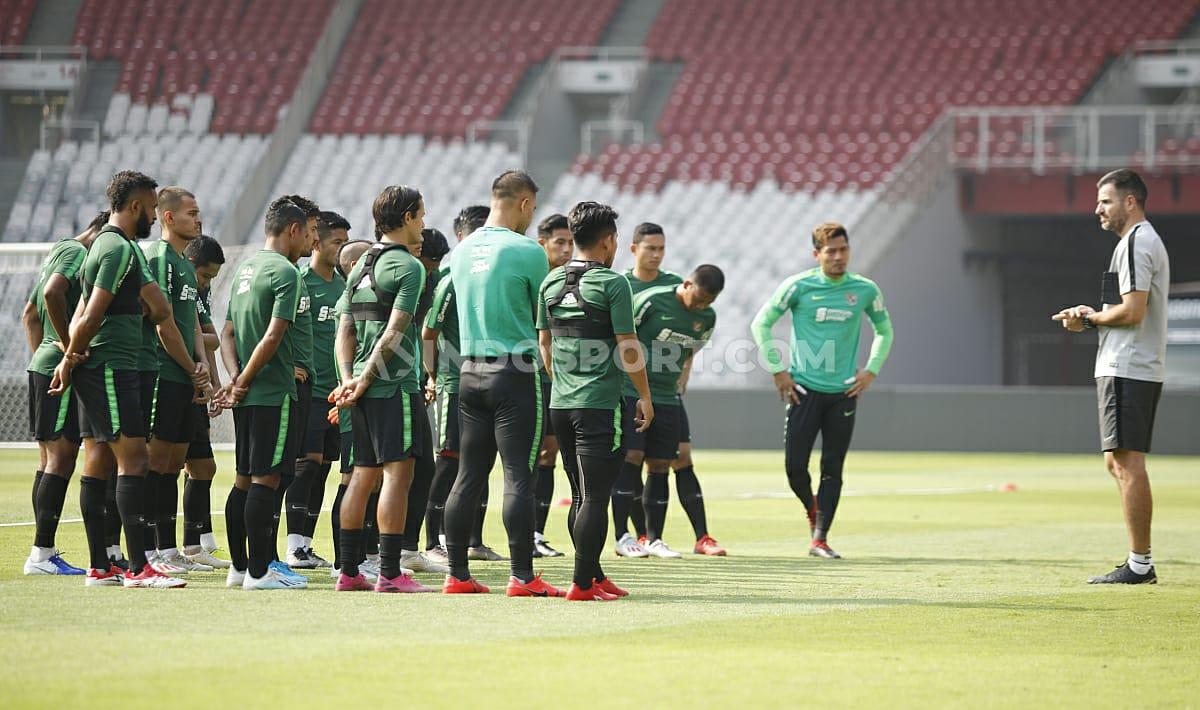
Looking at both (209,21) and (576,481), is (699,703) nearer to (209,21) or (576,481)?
(576,481)

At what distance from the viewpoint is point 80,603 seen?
25.1 ft

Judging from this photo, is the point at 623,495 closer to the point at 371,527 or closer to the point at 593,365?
the point at 371,527

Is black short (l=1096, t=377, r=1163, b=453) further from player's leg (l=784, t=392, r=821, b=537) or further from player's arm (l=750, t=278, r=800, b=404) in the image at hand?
player's arm (l=750, t=278, r=800, b=404)

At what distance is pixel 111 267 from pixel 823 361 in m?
5.09

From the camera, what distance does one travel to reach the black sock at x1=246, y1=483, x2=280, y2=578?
27.3ft

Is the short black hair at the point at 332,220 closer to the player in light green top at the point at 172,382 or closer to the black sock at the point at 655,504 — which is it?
the player in light green top at the point at 172,382

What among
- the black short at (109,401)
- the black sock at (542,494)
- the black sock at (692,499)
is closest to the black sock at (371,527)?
the black sock at (542,494)

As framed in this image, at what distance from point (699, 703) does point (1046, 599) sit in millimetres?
3650

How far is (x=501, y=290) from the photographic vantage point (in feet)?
26.8

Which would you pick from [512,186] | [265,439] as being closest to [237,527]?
[265,439]

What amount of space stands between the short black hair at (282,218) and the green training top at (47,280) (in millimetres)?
963

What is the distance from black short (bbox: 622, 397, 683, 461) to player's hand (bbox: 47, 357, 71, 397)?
3.79 meters

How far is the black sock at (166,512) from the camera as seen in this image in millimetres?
9492

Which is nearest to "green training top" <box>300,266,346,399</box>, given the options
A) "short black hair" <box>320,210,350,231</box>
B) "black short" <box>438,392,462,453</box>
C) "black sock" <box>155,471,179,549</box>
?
"short black hair" <box>320,210,350,231</box>
